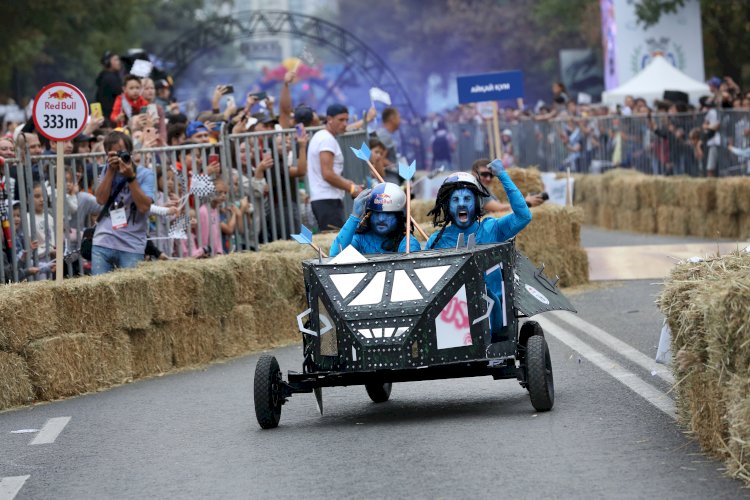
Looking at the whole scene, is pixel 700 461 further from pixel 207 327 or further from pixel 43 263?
pixel 43 263

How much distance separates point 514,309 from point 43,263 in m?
6.15

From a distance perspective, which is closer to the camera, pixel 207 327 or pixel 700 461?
pixel 700 461

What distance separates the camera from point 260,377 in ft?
31.3

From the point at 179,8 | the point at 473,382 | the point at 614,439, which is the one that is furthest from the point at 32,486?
the point at 179,8

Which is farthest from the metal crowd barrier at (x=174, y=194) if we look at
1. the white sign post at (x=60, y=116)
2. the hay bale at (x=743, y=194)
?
the hay bale at (x=743, y=194)

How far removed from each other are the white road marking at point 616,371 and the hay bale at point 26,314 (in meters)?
4.09

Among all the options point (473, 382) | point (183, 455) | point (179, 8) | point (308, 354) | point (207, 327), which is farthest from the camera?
point (179, 8)

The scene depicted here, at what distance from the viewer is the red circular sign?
1380 centimetres

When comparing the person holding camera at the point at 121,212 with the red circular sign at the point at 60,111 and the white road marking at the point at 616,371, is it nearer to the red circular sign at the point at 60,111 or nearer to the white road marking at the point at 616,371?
the red circular sign at the point at 60,111

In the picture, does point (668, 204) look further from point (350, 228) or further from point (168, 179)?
point (350, 228)

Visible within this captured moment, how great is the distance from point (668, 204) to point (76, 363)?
16423 mm

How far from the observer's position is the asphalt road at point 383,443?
758 cm

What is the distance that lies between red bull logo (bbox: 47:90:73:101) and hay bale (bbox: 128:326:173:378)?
2.19 m

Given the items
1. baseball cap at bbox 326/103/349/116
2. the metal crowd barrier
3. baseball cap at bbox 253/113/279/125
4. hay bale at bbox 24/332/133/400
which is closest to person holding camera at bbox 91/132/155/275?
A: the metal crowd barrier
